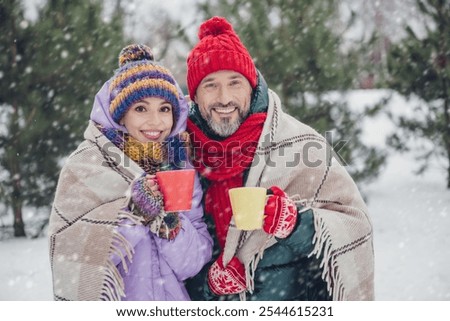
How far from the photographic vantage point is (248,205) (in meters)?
1.88

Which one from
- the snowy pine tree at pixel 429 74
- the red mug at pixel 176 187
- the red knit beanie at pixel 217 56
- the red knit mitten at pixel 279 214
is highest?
the snowy pine tree at pixel 429 74

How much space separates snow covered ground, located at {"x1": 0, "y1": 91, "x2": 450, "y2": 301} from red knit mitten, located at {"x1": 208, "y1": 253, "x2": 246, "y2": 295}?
2127 mm

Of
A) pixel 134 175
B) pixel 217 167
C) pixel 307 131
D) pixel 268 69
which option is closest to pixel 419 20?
pixel 268 69

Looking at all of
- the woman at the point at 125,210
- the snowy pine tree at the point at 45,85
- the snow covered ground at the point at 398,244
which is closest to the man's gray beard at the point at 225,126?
the woman at the point at 125,210

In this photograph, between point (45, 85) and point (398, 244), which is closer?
point (45, 85)

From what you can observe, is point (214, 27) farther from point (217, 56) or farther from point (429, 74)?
point (429, 74)

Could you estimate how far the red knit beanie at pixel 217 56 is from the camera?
238 cm

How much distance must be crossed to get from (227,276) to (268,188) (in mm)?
448

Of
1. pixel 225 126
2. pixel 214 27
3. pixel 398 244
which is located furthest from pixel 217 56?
pixel 398 244

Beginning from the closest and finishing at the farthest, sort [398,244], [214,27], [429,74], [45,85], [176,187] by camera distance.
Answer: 1. [176,187]
2. [214,27]
3. [45,85]
4. [398,244]
5. [429,74]

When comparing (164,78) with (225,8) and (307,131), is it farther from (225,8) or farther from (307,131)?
(225,8)

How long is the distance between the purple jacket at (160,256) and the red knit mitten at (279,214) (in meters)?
0.36

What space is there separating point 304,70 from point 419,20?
174 centimetres

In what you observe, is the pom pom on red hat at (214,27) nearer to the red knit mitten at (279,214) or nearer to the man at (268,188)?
the man at (268,188)
